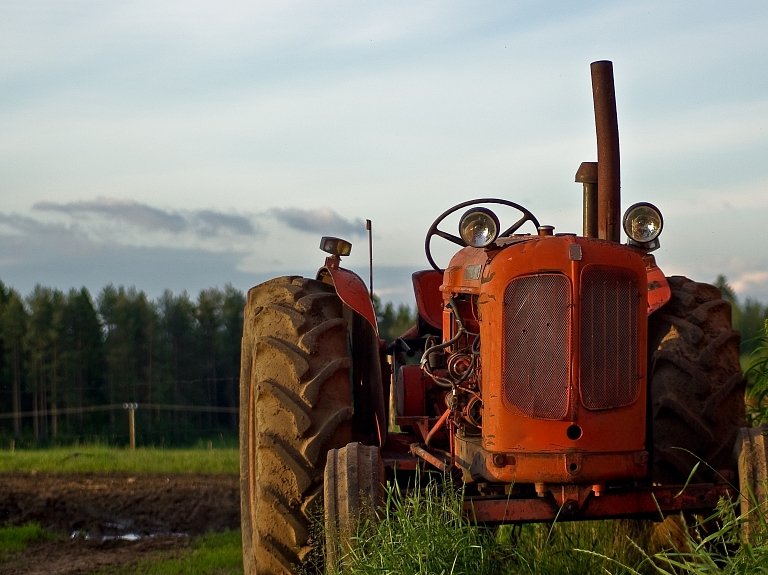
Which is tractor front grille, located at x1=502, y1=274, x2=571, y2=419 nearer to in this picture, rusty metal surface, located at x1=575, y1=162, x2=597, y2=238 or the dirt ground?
rusty metal surface, located at x1=575, y1=162, x2=597, y2=238

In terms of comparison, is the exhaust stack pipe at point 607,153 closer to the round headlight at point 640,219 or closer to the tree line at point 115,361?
the round headlight at point 640,219

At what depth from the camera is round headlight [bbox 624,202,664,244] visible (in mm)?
5098

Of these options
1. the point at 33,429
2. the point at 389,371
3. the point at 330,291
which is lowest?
the point at 33,429

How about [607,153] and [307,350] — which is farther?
[607,153]

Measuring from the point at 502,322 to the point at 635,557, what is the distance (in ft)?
6.67

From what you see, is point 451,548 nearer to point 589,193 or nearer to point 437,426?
point 437,426

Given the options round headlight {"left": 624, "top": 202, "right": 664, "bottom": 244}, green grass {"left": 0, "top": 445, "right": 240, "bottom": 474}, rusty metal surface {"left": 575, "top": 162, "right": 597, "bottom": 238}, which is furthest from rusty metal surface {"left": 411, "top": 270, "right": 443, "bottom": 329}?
green grass {"left": 0, "top": 445, "right": 240, "bottom": 474}

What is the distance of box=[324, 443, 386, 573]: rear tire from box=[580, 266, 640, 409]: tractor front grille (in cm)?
100

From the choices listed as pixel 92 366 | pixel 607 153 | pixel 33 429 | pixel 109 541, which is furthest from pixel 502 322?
pixel 92 366

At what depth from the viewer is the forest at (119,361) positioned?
37.2 metres

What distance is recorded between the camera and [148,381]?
1598 inches

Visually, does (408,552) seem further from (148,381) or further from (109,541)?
(148,381)

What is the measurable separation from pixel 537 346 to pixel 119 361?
36.9 metres

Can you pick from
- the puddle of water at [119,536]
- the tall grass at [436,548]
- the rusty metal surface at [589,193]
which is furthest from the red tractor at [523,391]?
the puddle of water at [119,536]
